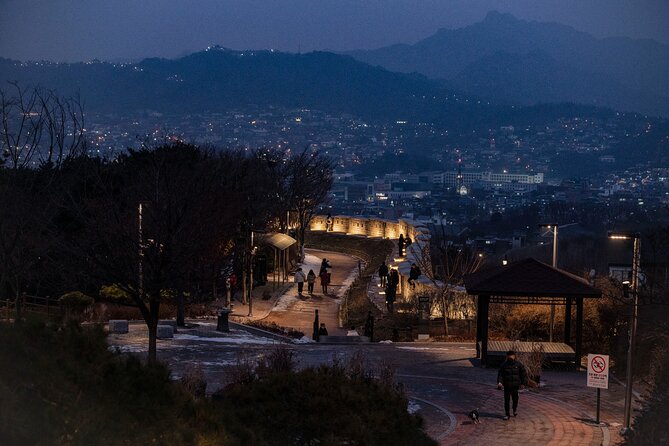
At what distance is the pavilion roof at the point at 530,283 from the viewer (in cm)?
2117

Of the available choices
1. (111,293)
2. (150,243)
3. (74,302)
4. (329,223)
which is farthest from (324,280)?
(329,223)

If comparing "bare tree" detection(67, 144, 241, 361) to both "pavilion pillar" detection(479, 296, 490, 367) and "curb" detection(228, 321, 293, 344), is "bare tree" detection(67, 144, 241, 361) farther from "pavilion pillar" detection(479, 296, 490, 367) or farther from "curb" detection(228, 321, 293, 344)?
"pavilion pillar" detection(479, 296, 490, 367)

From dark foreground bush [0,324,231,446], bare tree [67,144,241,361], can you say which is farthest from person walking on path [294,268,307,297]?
dark foreground bush [0,324,231,446]

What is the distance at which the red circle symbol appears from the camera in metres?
15.6

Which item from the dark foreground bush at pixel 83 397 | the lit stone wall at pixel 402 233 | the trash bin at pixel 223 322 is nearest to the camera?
the dark foreground bush at pixel 83 397

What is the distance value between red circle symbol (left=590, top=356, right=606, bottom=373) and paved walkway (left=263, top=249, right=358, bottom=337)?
14096 mm

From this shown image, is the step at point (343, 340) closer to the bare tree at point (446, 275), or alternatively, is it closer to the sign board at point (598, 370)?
the bare tree at point (446, 275)

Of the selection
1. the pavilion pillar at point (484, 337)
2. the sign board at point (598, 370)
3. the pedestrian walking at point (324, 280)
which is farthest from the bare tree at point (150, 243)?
the pedestrian walking at point (324, 280)

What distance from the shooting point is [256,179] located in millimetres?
50281

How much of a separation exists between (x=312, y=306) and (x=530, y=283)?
14850 mm

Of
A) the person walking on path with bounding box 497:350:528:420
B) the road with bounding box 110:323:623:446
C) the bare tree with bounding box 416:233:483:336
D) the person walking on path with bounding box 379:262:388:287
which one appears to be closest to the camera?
the road with bounding box 110:323:623:446

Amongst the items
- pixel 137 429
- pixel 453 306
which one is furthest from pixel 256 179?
pixel 137 429

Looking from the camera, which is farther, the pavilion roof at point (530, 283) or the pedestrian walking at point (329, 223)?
the pedestrian walking at point (329, 223)

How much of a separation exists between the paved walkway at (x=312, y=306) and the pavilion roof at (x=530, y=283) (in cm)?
860
